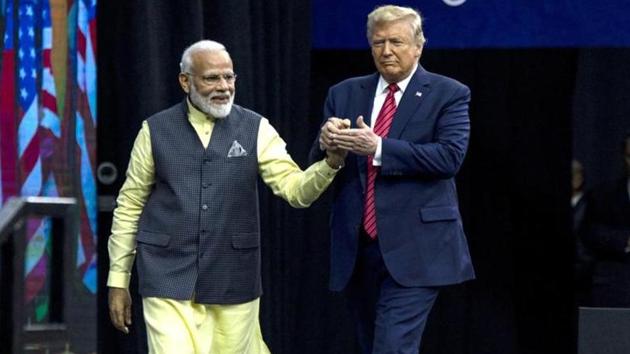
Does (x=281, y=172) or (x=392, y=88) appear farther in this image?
(x=392, y=88)

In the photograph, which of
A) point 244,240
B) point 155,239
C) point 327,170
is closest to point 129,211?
point 155,239

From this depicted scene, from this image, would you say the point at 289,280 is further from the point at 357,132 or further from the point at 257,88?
the point at 357,132

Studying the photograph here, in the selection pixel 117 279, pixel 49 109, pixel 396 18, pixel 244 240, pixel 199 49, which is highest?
pixel 396 18

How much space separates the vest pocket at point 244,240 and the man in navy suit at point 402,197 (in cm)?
38

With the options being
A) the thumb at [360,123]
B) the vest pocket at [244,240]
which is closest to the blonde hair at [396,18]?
the thumb at [360,123]

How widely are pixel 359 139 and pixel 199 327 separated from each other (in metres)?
1.09

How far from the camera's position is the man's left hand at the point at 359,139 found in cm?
806

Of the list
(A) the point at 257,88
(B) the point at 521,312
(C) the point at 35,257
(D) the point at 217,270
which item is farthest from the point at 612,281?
(C) the point at 35,257

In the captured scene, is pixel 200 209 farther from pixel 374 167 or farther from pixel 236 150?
pixel 374 167

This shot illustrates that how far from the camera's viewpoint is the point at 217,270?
27.3ft

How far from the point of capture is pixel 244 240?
8.37 metres

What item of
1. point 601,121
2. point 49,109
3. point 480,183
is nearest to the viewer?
point 49,109

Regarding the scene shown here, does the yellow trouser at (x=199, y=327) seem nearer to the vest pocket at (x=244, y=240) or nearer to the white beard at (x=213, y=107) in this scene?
the vest pocket at (x=244, y=240)

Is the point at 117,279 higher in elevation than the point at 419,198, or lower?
lower
